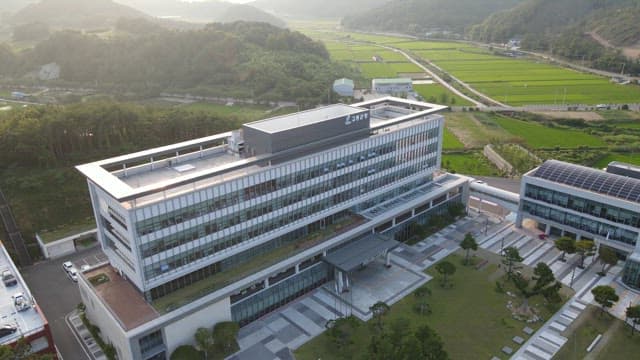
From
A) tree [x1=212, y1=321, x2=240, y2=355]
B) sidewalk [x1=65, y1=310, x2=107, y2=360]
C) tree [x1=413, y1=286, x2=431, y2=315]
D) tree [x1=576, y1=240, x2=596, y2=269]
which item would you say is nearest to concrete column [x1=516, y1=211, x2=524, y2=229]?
tree [x1=576, y1=240, x2=596, y2=269]

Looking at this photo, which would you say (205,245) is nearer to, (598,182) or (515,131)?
(598,182)

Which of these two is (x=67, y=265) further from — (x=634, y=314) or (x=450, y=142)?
(x=450, y=142)

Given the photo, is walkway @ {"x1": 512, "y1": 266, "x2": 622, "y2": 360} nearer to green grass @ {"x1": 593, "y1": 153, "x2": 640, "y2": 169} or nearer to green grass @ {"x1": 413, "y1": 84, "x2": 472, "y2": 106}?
green grass @ {"x1": 593, "y1": 153, "x2": 640, "y2": 169}

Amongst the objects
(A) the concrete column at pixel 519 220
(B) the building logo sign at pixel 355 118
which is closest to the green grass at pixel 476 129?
(A) the concrete column at pixel 519 220

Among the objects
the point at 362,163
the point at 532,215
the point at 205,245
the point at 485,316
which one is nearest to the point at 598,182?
the point at 532,215

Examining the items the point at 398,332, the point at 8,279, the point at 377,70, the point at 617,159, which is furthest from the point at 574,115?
the point at 8,279
